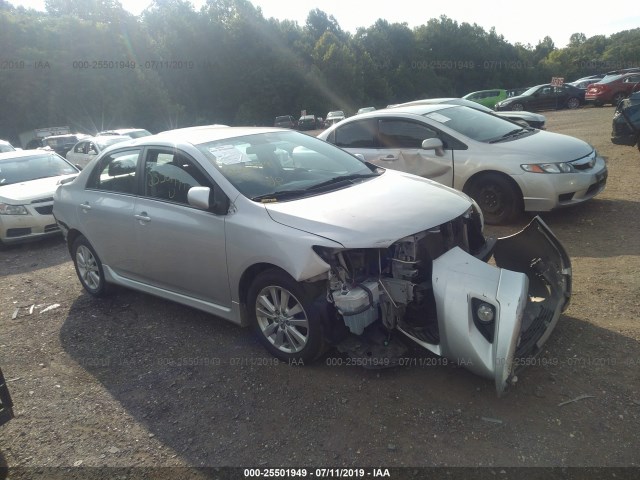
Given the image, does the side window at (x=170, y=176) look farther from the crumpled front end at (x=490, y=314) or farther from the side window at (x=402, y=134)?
the side window at (x=402, y=134)

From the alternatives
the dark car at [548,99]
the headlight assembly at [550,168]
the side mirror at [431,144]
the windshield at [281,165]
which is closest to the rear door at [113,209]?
the windshield at [281,165]

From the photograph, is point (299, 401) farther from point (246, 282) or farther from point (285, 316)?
point (246, 282)

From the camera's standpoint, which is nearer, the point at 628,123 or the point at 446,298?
the point at 446,298

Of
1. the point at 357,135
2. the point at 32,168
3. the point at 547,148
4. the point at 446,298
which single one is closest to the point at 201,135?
the point at 446,298

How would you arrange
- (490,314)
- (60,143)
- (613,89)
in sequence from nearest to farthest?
(490,314) → (60,143) → (613,89)

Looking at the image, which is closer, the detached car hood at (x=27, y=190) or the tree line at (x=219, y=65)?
the detached car hood at (x=27, y=190)

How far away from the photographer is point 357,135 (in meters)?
7.25

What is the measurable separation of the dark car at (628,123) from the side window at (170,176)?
844cm

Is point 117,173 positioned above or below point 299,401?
above

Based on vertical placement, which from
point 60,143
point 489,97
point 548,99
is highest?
point 489,97

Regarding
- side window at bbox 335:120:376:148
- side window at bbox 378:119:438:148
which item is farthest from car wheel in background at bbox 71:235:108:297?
side window at bbox 378:119:438:148

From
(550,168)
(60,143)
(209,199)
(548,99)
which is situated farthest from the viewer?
(548,99)

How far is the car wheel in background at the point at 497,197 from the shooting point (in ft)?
20.1

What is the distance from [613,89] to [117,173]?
89.5 ft
